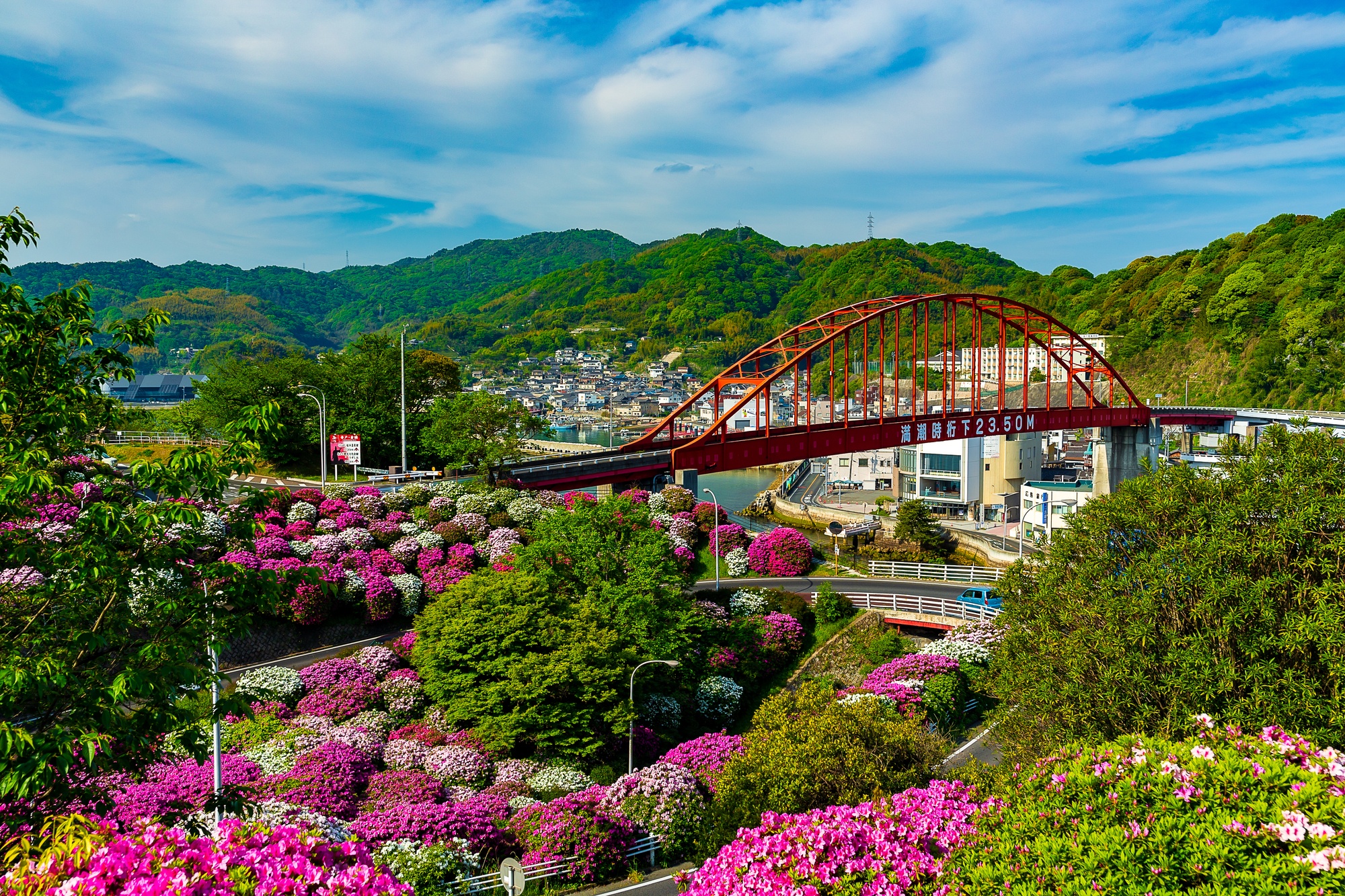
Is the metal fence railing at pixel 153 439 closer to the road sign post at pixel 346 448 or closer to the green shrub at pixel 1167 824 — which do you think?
the road sign post at pixel 346 448

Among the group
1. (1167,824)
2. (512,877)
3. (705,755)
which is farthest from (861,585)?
(1167,824)

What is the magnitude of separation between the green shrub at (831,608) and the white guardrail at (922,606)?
0.69m

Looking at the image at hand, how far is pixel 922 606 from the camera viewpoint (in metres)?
32.2

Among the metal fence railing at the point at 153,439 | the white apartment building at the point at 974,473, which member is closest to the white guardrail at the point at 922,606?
the white apartment building at the point at 974,473

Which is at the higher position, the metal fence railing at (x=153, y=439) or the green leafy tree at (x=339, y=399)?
the green leafy tree at (x=339, y=399)

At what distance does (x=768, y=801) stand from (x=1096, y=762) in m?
7.35

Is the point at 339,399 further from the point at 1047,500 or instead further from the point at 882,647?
the point at 1047,500

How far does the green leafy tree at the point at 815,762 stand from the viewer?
14594 mm

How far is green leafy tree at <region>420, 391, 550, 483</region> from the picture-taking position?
132 feet

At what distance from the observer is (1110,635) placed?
12406mm

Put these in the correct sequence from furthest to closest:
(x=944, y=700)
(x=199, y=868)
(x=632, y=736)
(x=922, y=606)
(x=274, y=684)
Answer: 1. (x=922, y=606)
2. (x=944, y=700)
3. (x=274, y=684)
4. (x=632, y=736)
5. (x=199, y=868)

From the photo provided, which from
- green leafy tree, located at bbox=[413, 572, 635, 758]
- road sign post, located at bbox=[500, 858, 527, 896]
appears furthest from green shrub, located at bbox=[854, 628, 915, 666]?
road sign post, located at bbox=[500, 858, 527, 896]

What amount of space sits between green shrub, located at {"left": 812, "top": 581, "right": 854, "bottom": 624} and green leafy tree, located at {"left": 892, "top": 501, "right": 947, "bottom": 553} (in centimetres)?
1995

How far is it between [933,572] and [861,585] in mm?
5404
